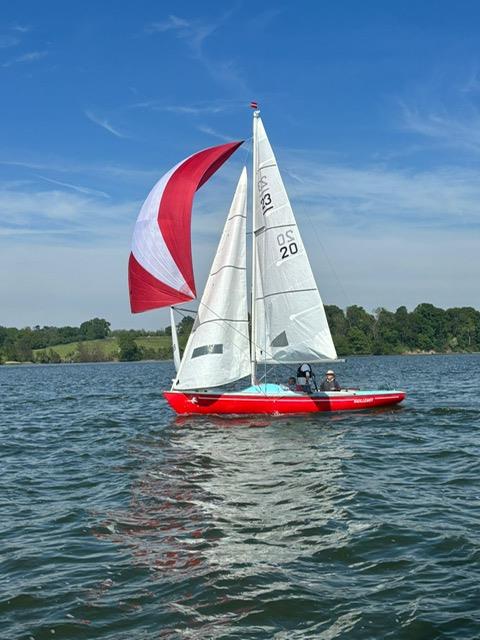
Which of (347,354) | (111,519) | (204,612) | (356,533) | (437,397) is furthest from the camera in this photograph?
(347,354)

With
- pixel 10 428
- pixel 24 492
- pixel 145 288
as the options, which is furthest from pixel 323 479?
pixel 10 428

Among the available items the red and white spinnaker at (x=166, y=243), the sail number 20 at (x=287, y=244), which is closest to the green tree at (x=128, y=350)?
the red and white spinnaker at (x=166, y=243)

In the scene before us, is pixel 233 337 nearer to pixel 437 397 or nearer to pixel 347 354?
pixel 437 397

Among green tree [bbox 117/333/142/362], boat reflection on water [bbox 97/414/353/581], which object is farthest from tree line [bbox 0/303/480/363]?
boat reflection on water [bbox 97/414/353/581]

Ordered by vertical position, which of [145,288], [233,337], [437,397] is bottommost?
[437,397]

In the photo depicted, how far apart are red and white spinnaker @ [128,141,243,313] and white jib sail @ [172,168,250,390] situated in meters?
1.36

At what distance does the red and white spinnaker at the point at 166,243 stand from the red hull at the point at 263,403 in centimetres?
351

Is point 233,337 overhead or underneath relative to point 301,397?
overhead

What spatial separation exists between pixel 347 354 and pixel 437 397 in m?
131

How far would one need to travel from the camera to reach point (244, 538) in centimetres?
1027

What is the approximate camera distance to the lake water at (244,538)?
7.64 metres

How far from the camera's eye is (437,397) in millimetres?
34000

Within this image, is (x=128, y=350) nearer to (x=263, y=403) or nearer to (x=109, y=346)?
(x=109, y=346)

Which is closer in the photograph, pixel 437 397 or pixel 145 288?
pixel 145 288
